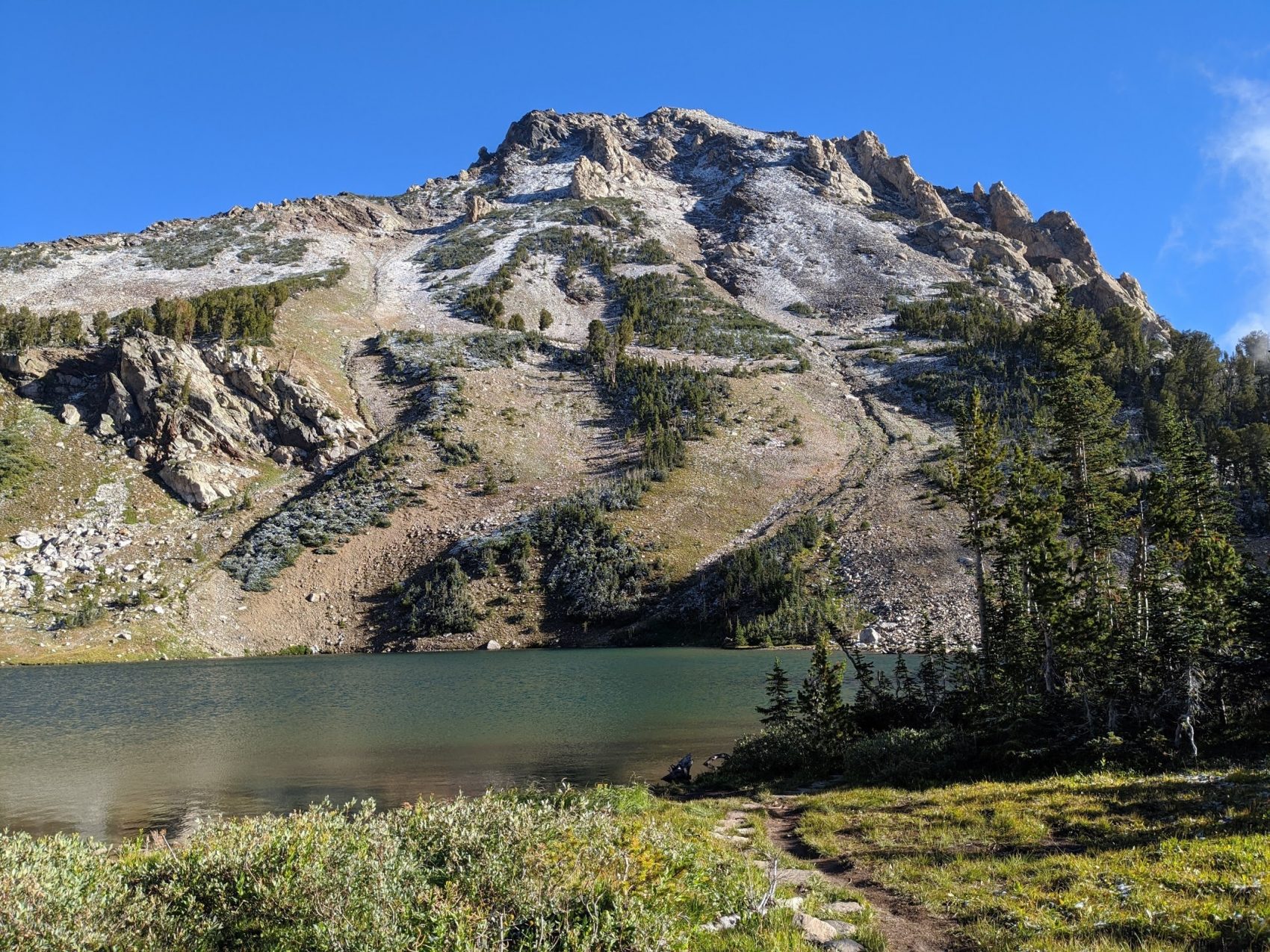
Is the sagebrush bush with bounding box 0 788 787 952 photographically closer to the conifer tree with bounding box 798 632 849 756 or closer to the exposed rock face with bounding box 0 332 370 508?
the conifer tree with bounding box 798 632 849 756

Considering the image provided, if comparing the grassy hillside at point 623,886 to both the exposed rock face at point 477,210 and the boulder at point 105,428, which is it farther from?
the exposed rock face at point 477,210

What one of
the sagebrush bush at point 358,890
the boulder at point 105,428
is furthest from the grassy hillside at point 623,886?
the boulder at point 105,428

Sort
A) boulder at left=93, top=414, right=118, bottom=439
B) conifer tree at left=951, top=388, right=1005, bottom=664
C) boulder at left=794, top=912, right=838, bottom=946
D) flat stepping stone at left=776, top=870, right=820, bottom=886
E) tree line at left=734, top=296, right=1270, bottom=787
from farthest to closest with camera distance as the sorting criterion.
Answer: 1. boulder at left=93, top=414, right=118, bottom=439
2. conifer tree at left=951, top=388, right=1005, bottom=664
3. tree line at left=734, top=296, right=1270, bottom=787
4. flat stepping stone at left=776, top=870, right=820, bottom=886
5. boulder at left=794, top=912, right=838, bottom=946

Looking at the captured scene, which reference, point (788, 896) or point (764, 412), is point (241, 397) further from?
point (788, 896)

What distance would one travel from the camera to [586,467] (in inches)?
3632

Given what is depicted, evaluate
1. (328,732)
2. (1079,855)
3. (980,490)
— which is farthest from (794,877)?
(328,732)

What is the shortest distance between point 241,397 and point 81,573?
3188 centimetres

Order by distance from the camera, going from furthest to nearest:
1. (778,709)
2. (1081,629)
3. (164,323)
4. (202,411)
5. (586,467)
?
(164,323) < (586,467) < (202,411) < (778,709) < (1081,629)

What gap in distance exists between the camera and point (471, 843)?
23.3ft

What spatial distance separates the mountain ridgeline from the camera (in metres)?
26.5

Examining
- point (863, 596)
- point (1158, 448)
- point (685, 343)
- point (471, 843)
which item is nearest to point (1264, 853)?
point (471, 843)

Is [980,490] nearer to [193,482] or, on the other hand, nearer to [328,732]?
[328,732]

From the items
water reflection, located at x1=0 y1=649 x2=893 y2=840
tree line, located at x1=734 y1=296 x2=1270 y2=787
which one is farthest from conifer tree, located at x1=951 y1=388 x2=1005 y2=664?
water reflection, located at x1=0 y1=649 x2=893 y2=840

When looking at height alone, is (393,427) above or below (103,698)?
above
